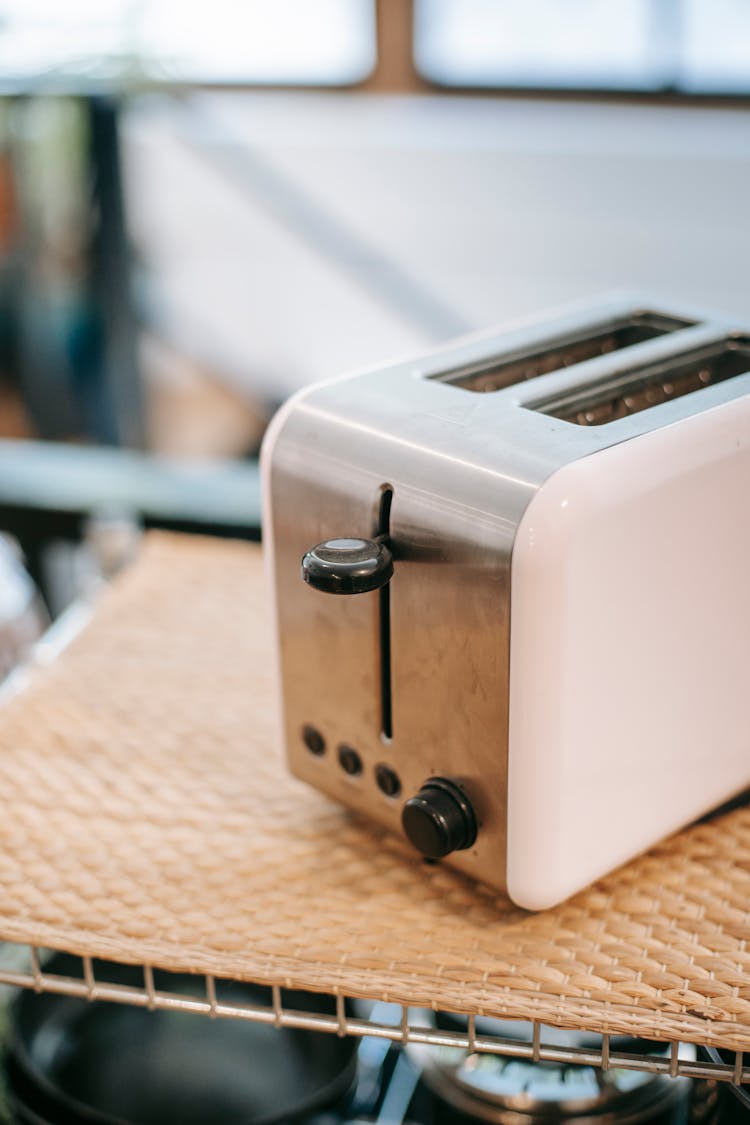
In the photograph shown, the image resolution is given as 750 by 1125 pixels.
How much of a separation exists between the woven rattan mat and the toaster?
0.13 feet

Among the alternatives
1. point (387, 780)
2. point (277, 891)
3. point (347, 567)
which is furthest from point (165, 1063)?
point (347, 567)

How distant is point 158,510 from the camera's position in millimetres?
1615

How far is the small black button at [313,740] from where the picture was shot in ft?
2.77

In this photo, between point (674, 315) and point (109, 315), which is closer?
point (674, 315)

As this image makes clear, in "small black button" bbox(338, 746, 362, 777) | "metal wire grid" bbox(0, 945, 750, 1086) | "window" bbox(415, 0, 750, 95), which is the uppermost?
"window" bbox(415, 0, 750, 95)

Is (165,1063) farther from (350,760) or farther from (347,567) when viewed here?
(347,567)

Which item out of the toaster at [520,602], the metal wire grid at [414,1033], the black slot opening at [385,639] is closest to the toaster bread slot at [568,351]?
the toaster at [520,602]

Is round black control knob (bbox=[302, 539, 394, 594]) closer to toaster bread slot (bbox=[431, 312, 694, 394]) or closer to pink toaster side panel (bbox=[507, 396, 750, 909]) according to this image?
pink toaster side panel (bbox=[507, 396, 750, 909])

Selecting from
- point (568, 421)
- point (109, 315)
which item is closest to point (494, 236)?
point (109, 315)

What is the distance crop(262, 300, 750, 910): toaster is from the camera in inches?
Answer: 26.7

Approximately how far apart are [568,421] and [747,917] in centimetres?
33

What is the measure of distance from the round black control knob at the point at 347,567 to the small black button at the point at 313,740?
0.18 metres

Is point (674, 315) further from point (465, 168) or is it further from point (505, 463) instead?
point (465, 168)

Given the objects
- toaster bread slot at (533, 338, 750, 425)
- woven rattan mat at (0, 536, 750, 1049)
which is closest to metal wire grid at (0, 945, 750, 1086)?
woven rattan mat at (0, 536, 750, 1049)
